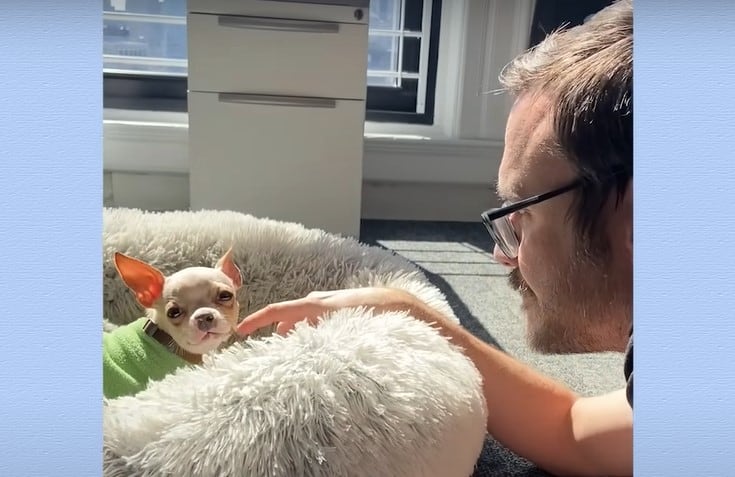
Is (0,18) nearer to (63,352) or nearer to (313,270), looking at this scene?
(63,352)

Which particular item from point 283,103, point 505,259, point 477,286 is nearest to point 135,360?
point 505,259

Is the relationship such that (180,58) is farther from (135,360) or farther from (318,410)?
(318,410)

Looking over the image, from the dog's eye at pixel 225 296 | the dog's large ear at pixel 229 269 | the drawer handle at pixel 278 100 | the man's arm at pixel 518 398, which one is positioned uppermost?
the drawer handle at pixel 278 100

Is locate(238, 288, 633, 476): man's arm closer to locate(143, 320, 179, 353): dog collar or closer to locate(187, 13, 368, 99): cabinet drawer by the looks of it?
locate(143, 320, 179, 353): dog collar

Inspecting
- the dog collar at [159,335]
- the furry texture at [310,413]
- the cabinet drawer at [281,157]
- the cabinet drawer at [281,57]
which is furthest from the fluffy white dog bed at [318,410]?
the cabinet drawer at [281,57]

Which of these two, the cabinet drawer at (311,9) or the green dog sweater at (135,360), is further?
the cabinet drawer at (311,9)

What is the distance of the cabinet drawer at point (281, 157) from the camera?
2.86 feet

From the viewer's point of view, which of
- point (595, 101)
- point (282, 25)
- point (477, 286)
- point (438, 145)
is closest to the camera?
point (595, 101)

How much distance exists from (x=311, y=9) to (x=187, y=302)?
570mm

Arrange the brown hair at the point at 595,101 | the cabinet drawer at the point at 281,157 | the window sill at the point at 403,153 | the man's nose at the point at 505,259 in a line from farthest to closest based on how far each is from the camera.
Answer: the cabinet drawer at the point at 281,157
the window sill at the point at 403,153
the man's nose at the point at 505,259
the brown hair at the point at 595,101

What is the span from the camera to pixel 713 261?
31 centimetres

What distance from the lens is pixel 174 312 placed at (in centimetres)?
52

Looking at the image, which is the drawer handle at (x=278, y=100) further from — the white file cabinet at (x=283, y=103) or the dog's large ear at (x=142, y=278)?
the dog's large ear at (x=142, y=278)

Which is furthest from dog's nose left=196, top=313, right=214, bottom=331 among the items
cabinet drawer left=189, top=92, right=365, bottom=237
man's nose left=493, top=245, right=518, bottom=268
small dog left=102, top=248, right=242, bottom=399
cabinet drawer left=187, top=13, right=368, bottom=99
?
cabinet drawer left=187, top=13, right=368, bottom=99
